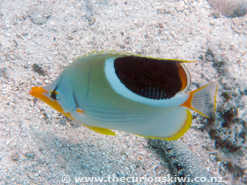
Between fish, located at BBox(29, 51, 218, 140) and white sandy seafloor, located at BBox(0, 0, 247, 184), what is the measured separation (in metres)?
1.23

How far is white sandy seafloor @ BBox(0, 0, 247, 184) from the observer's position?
225 cm

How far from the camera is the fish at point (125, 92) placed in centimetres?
115

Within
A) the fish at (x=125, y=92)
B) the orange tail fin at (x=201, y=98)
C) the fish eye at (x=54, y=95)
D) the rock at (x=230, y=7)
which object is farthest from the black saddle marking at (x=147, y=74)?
the rock at (x=230, y=7)

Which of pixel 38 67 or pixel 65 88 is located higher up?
pixel 65 88

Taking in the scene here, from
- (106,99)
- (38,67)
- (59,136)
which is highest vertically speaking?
(106,99)

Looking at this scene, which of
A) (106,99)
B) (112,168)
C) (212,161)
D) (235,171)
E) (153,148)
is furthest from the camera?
(235,171)

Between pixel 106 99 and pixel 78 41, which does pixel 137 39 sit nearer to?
pixel 78 41

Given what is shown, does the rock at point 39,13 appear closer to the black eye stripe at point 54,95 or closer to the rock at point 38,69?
the rock at point 38,69

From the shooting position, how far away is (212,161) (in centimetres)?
280

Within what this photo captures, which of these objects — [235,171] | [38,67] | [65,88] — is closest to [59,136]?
[38,67]

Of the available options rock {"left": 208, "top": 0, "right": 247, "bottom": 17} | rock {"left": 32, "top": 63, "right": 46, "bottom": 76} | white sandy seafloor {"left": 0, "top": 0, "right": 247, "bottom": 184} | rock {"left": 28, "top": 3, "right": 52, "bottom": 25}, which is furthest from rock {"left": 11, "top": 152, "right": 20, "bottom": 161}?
rock {"left": 208, "top": 0, "right": 247, "bottom": 17}

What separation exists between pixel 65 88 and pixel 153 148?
1779 mm

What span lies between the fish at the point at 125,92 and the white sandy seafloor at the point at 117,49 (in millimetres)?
1232

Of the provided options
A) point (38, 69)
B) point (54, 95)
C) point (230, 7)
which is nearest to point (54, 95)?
point (54, 95)
